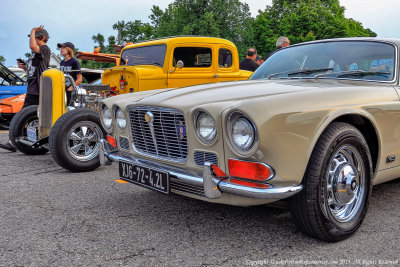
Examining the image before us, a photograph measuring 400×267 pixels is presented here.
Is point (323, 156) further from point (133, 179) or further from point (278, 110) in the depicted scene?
point (133, 179)

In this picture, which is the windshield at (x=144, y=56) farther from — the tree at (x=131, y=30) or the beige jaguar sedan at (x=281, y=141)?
the tree at (x=131, y=30)

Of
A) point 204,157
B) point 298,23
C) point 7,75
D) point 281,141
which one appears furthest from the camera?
point 298,23

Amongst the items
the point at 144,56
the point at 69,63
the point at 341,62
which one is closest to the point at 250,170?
the point at 341,62

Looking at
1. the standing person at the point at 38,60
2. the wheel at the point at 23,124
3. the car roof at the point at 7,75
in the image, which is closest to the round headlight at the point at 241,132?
the wheel at the point at 23,124

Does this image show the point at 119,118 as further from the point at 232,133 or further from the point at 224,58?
the point at 224,58

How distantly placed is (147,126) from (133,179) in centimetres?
40

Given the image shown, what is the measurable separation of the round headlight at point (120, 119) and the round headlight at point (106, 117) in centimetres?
13

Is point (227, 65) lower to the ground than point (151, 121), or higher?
higher

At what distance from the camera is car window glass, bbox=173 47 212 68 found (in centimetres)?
727

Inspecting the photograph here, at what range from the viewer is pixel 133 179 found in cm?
287

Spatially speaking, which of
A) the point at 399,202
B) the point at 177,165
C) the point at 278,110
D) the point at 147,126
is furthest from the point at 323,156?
the point at 399,202

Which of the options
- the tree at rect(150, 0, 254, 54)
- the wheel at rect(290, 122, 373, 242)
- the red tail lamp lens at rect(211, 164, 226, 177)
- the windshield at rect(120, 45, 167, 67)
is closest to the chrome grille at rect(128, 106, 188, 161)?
the red tail lamp lens at rect(211, 164, 226, 177)

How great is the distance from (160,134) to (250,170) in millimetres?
799

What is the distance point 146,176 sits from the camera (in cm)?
274
